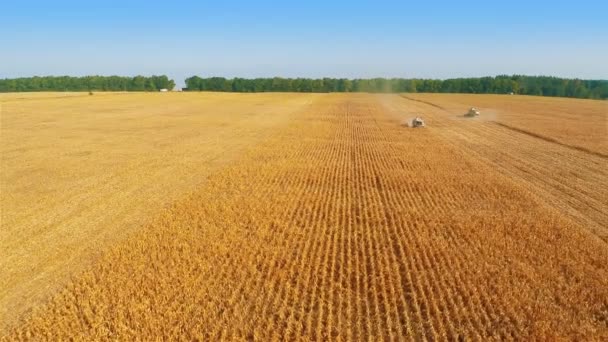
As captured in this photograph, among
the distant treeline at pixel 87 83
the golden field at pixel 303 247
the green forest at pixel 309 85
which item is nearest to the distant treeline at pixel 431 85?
the green forest at pixel 309 85

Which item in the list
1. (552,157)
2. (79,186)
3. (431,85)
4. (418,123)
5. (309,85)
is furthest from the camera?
(309,85)

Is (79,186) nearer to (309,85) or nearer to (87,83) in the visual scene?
(309,85)

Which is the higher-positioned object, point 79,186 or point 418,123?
point 418,123

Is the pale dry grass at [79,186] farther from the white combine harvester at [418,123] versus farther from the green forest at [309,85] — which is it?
the green forest at [309,85]

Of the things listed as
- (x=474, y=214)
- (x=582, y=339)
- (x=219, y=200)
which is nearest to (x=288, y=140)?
(x=219, y=200)

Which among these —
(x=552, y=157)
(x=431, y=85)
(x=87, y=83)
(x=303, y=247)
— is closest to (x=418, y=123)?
(x=552, y=157)

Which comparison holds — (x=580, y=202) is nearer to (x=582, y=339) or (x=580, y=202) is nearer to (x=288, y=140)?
(x=582, y=339)
